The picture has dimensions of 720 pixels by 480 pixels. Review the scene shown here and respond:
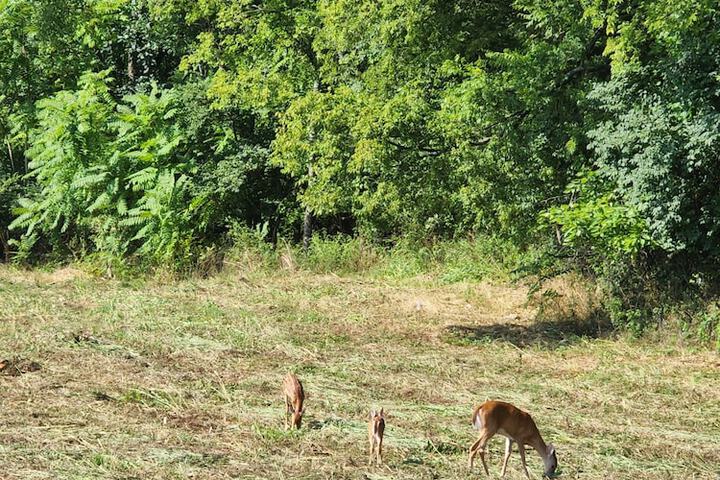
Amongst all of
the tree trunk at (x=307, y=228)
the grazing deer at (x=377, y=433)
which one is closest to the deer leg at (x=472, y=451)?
the grazing deer at (x=377, y=433)

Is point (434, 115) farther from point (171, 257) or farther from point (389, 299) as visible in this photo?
point (171, 257)

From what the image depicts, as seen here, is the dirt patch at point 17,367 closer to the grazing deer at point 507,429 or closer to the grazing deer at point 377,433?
the grazing deer at point 377,433

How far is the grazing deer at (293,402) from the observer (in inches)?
361

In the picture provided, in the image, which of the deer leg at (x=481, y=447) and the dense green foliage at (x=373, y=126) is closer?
the deer leg at (x=481, y=447)

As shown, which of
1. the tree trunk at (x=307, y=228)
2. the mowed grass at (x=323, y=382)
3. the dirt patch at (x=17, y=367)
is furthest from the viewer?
the tree trunk at (x=307, y=228)

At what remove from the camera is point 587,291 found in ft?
54.7

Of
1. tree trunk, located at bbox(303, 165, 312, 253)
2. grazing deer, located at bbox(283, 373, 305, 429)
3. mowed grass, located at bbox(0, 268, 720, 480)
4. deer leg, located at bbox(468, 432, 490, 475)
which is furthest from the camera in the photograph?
tree trunk, located at bbox(303, 165, 312, 253)

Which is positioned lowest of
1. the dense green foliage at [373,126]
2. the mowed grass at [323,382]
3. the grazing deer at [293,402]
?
the mowed grass at [323,382]

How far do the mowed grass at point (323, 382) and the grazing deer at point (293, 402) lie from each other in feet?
0.42

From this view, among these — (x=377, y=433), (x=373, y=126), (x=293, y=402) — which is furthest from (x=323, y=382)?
(x=373, y=126)

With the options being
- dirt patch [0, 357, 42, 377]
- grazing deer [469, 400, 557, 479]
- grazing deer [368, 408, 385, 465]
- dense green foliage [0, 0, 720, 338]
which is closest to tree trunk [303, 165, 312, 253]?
dense green foliage [0, 0, 720, 338]

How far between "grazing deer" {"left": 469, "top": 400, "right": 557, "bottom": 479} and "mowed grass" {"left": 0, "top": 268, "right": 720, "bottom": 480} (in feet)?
0.72

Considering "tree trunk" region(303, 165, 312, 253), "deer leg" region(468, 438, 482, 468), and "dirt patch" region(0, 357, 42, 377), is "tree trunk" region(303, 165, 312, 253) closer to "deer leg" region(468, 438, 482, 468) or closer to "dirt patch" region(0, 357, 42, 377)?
"dirt patch" region(0, 357, 42, 377)

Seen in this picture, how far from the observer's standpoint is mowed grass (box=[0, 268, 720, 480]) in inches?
327
